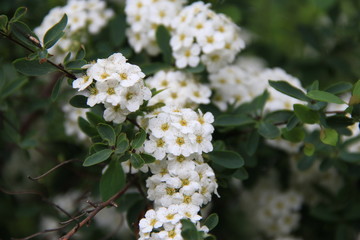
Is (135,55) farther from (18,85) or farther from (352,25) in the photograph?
(352,25)

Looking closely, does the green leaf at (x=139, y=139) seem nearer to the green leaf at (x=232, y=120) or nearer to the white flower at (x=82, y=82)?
the white flower at (x=82, y=82)

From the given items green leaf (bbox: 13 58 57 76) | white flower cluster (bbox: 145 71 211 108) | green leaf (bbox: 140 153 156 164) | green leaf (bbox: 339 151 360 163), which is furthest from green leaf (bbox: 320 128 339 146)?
green leaf (bbox: 13 58 57 76)

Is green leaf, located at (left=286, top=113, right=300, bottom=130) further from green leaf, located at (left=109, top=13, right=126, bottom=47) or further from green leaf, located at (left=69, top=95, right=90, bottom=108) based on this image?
green leaf, located at (left=109, top=13, right=126, bottom=47)

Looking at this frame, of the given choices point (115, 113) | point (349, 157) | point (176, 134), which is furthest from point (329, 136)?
point (115, 113)

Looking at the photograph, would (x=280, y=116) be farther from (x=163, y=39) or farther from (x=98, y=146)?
(x=98, y=146)

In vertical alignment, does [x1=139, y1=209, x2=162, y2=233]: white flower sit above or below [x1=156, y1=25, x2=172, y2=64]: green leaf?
below

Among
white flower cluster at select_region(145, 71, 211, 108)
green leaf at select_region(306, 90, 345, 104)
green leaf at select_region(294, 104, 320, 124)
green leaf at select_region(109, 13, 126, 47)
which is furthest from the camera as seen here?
green leaf at select_region(109, 13, 126, 47)

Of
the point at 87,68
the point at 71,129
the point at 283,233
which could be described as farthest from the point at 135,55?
the point at 283,233

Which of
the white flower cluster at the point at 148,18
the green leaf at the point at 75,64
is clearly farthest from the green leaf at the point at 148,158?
the white flower cluster at the point at 148,18
